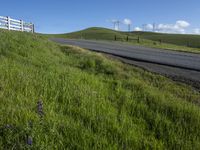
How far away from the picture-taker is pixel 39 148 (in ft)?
11.7

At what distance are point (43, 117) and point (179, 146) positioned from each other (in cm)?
199

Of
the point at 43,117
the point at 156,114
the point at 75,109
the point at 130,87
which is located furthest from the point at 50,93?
the point at 130,87

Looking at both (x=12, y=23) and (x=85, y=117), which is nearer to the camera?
(x=85, y=117)

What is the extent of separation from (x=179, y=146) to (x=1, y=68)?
4154 millimetres

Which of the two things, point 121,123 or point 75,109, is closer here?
point 121,123

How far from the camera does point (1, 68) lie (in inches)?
264

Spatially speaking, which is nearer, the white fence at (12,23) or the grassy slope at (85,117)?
the grassy slope at (85,117)

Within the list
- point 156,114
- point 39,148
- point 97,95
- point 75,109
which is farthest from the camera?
point 97,95

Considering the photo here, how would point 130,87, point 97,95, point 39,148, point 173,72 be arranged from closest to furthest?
1. point 39,148
2. point 97,95
3. point 130,87
4. point 173,72

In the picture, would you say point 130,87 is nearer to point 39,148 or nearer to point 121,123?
point 121,123

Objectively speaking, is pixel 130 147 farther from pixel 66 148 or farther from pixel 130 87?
pixel 130 87

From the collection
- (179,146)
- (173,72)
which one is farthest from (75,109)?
(173,72)

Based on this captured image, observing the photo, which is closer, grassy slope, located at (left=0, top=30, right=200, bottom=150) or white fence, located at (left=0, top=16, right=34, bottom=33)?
grassy slope, located at (left=0, top=30, right=200, bottom=150)

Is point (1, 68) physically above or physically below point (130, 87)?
above
